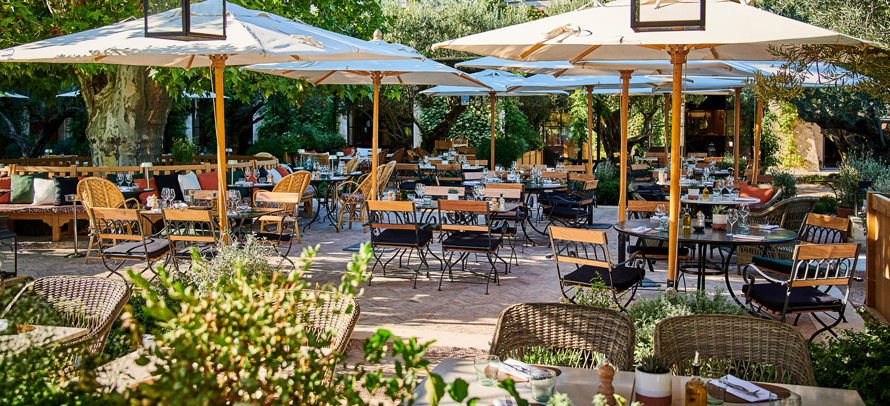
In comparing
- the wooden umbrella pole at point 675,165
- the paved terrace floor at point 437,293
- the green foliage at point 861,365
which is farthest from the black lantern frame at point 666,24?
the paved terrace floor at point 437,293

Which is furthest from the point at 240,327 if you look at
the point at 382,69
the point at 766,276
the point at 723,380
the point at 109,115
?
the point at 109,115

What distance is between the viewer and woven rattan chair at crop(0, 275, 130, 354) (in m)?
3.26

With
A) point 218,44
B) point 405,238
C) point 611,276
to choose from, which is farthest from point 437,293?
point 218,44

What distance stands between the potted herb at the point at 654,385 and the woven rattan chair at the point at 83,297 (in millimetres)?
2327

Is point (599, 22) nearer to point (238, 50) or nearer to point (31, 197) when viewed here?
point (238, 50)

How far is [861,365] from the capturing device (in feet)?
10.8

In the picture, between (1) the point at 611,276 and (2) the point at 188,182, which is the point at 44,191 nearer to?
(2) the point at 188,182

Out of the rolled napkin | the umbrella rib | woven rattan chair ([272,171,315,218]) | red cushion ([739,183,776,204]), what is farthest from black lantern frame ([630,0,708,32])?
woven rattan chair ([272,171,315,218])

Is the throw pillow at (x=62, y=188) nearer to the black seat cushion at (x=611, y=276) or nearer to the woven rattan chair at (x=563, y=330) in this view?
the black seat cushion at (x=611, y=276)

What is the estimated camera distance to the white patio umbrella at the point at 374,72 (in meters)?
7.80

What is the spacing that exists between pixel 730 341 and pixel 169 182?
8875 mm

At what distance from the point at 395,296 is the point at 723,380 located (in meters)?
4.20

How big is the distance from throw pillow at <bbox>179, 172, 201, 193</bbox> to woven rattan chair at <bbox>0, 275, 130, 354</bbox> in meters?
6.96

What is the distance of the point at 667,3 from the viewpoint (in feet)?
12.8
